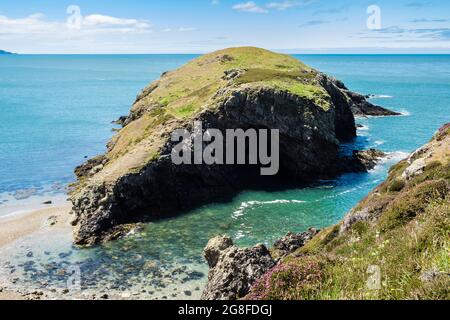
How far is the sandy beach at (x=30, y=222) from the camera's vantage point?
48.9 metres

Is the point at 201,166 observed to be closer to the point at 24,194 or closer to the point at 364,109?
the point at 24,194

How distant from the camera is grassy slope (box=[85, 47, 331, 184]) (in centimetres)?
6050

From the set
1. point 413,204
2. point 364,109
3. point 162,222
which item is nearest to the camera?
point 413,204

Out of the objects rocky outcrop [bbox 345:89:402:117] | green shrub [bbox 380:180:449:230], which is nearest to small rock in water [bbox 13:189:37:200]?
green shrub [bbox 380:180:449:230]

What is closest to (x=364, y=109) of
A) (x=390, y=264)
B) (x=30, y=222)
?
(x=30, y=222)

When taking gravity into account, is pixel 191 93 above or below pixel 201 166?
above

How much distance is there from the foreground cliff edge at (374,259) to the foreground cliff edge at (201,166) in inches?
1023

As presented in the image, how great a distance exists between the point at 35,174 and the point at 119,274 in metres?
44.0

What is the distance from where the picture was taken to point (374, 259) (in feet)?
51.3

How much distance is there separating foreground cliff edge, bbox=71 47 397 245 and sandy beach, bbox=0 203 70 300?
227cm

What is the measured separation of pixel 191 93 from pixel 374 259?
230ft

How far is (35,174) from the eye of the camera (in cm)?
7462

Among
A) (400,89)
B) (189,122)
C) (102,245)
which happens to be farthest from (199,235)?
(400,89)

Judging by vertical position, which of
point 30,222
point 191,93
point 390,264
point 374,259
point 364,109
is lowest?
point 30,222
